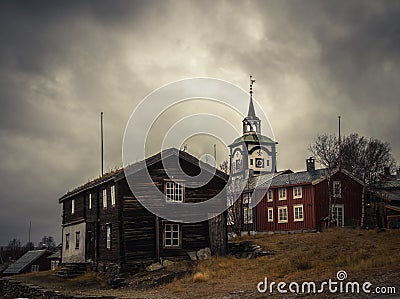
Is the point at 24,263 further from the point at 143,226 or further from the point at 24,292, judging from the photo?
the point at 143,226

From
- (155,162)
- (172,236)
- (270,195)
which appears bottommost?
(172,236)

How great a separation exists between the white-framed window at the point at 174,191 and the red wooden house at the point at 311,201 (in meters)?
18.1

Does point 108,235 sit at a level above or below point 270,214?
below

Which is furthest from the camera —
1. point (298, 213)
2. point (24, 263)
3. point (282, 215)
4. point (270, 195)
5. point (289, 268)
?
point (24, 263)

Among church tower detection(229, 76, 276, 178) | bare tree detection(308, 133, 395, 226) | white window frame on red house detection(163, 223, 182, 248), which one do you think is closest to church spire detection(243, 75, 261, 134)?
church tower detection(229, 76, 276, 178)

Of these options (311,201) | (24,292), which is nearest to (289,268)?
(24,292)

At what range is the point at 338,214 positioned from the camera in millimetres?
49156

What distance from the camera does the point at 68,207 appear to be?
44812mm

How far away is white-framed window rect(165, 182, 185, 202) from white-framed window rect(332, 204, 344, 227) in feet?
65.8

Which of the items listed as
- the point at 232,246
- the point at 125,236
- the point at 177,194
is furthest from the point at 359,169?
the point at 125,236

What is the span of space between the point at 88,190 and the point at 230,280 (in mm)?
17535

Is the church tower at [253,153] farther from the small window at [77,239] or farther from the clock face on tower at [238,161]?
the small window at [77,239]

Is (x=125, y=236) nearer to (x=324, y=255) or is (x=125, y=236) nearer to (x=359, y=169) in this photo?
(x=324, y=255)

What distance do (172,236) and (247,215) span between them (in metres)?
23.4
